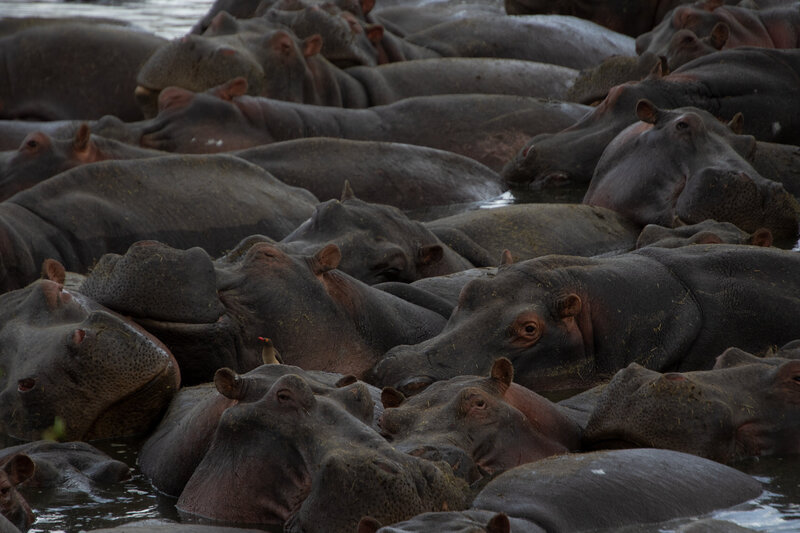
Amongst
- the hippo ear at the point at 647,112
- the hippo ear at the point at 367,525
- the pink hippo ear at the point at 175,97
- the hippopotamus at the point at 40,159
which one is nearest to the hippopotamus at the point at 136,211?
the hippopotamus at the point at 40,159

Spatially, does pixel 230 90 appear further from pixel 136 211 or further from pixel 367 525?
pixel 367 525

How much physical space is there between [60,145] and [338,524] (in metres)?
4.58

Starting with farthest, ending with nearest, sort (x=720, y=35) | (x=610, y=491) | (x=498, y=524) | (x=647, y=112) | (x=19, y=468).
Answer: (x=720, y=35)
(x=647, y=112)
(x=19, y=468)
(x=610, y=491)
(x=498, y=524)

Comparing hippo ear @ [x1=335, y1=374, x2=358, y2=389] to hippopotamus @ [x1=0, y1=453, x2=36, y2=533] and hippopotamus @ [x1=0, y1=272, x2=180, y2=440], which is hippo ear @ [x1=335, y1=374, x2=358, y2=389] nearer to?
hippopotamus @ [x1=0, y1=272, x2=180, y2=440]

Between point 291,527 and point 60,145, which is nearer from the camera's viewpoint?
point 291,527

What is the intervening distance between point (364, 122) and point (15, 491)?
Result: 19.4ft

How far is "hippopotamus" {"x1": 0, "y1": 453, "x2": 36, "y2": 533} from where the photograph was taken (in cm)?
363

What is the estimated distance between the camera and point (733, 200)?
22.3 feet

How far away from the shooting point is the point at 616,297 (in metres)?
5.13

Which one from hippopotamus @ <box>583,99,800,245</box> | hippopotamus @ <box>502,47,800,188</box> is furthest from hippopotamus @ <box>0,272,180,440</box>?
hippopotamus @ <box>502,47,800,188</box>

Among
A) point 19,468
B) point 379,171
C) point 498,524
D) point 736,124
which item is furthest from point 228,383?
point 736,124

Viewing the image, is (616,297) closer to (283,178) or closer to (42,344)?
(42,344)

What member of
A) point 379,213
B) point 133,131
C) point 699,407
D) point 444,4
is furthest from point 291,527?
point 444,4

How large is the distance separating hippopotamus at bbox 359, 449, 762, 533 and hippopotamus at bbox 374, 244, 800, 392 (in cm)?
107
